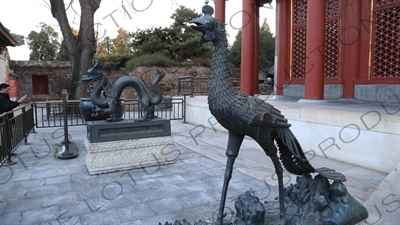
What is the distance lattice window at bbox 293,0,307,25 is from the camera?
9187mm

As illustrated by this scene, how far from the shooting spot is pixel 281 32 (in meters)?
9.93

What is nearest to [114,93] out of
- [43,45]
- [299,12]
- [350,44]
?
[350,44]

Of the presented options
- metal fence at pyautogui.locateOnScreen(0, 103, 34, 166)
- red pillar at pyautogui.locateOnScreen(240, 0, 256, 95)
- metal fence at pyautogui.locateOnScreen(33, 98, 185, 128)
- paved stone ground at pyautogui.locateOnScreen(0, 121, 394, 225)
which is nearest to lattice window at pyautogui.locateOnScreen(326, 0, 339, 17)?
red pillar at pyautogui.locateOnScreen(240, 0, 256, 95)

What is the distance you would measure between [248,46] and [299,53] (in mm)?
1821

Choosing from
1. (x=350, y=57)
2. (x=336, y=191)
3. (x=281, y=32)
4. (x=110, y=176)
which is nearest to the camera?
(x=336, y=191)

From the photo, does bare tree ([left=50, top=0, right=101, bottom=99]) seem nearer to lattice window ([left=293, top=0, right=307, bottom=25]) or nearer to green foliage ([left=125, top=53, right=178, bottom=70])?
green foliage ([left=125, top=53, right=178, bottom=70])

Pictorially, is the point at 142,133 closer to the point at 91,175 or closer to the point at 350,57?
Result: the point at 91,175

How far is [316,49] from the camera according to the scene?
20.8 feet

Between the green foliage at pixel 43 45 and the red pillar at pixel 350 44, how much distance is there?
28167 millimetres

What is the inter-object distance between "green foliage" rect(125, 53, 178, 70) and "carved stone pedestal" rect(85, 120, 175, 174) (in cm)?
1659

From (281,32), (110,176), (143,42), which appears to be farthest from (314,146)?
(143,42)

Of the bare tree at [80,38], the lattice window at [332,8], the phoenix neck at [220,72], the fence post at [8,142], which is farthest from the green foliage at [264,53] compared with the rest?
the phoenix neck at [220,72]

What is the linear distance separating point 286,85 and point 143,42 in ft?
49.8

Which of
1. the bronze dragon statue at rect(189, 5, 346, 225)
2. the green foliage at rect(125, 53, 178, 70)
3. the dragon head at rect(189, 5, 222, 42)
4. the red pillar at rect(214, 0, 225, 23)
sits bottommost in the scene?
the bronze dragon statue at rect(189, 5, 346, 225)
